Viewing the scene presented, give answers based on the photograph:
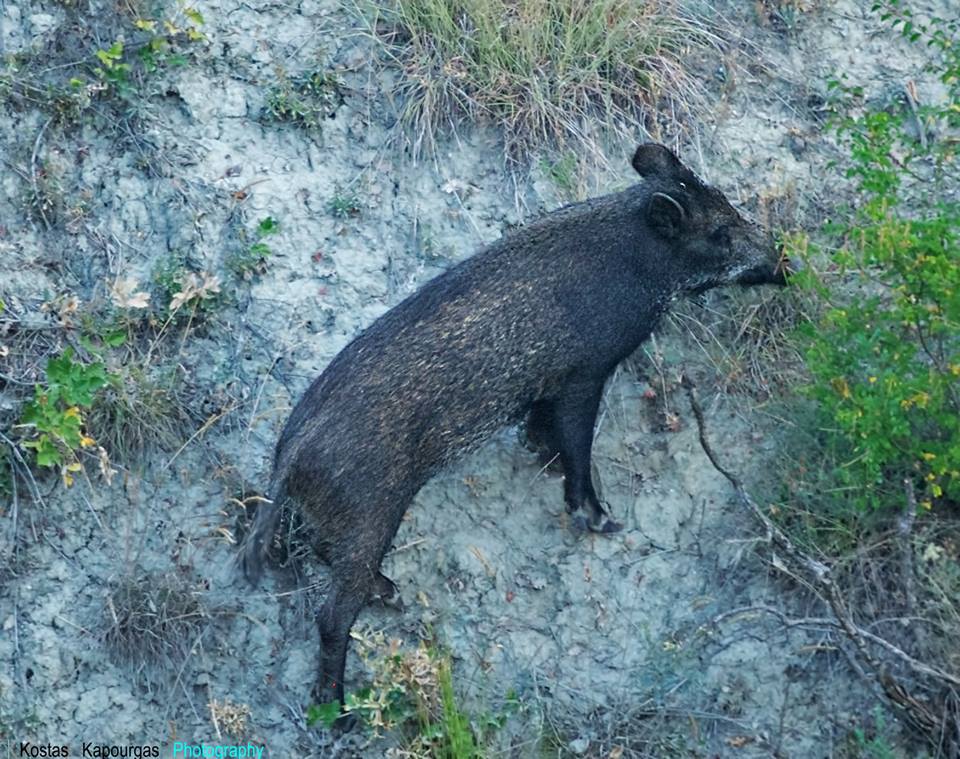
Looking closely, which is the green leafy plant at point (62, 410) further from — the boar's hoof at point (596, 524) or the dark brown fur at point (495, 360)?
the boar's hoof at point (596, 524)

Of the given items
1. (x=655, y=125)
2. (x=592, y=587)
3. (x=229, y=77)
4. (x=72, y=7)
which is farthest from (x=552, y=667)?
(x=72, y=7)

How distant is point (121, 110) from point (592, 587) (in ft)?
11.3

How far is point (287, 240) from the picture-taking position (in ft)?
23.9

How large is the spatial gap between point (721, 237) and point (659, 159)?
1.55ft

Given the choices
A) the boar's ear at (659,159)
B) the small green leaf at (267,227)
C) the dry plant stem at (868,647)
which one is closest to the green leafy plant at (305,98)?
the small green leaf at (267,227)

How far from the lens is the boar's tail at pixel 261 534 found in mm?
5895

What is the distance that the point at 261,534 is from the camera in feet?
19.9

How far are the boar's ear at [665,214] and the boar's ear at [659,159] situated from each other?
0.17m

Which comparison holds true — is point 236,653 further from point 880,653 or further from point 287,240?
point 880,653

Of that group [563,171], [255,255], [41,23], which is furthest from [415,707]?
[41,23]

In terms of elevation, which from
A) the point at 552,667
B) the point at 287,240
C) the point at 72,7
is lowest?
the point at 552,667

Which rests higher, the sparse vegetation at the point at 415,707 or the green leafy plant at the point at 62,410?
the green leafy plant at the point at 62,410

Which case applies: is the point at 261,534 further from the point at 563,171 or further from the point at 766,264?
the point at 766,264

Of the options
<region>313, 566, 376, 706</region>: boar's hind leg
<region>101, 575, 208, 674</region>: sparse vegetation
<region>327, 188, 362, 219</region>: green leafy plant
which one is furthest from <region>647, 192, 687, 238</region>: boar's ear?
<region>101, 575, 208, 674</region>: sparse vegetation
